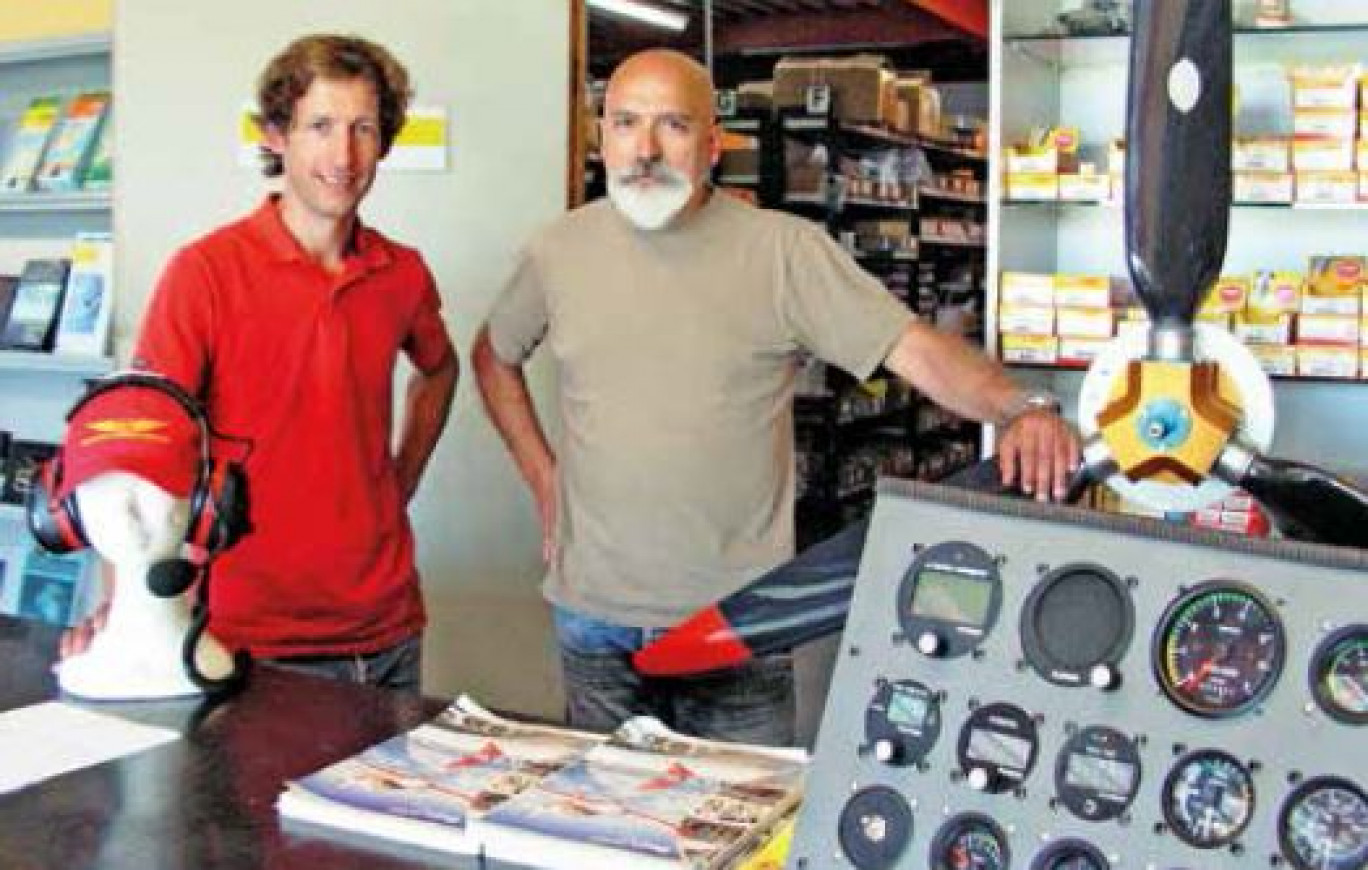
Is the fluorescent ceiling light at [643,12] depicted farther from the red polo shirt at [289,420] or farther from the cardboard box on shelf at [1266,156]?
the red polo shirt at [289,420]

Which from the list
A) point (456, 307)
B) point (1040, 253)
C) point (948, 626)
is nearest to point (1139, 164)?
point (948, 626)

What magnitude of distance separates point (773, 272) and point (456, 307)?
1.51m

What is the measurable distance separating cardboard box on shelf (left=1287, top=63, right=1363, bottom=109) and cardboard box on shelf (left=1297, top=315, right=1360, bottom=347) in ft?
1.31

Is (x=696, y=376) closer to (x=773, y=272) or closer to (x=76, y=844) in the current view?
(x=773, y=272)

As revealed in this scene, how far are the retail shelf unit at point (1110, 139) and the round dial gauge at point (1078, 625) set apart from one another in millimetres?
2094

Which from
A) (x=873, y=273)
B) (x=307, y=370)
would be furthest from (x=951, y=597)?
(x=873, y=273)

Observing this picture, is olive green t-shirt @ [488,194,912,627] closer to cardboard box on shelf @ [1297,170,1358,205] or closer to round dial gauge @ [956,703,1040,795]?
cardboard box on shelf @ [1297,170,1358,205]

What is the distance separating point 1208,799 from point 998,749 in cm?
14

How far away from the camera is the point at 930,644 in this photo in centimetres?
110

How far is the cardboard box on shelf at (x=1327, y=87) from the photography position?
2.94 m

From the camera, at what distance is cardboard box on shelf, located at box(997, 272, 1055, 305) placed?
3164mm

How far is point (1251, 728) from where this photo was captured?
100cm

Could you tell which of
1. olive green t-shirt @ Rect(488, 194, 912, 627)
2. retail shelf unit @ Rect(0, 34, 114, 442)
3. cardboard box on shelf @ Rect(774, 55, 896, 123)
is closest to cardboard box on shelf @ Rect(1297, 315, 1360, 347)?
olive green t-shirt @ Rect(488, 194, 912, 627)

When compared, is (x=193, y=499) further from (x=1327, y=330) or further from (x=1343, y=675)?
(x=1327, y=330)
